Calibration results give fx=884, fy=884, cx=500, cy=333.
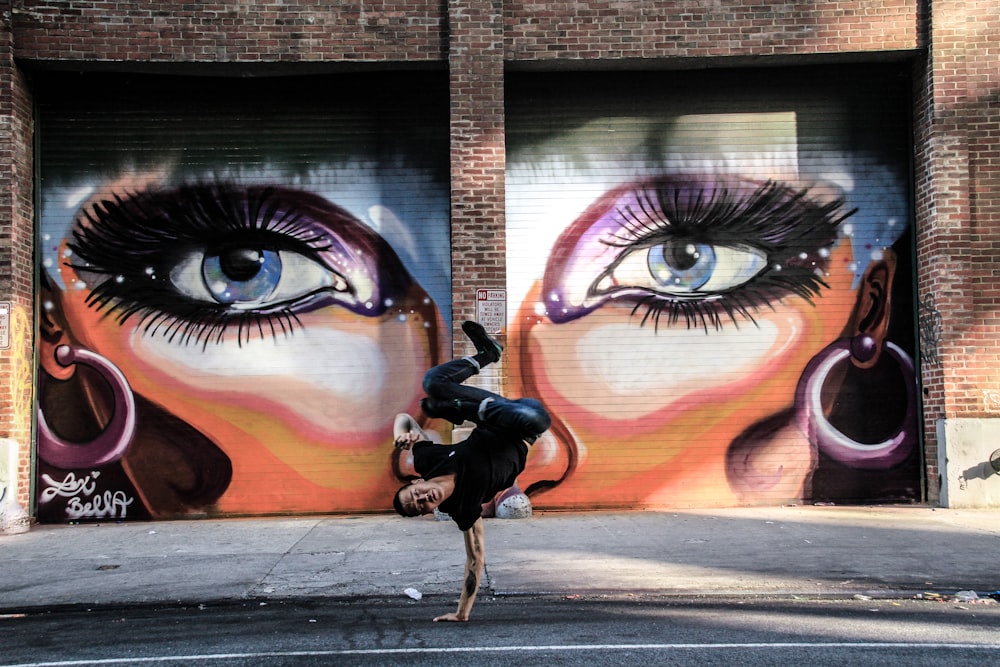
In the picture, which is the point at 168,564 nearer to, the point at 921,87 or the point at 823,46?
the point at 823,46

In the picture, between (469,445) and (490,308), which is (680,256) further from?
(469,445)

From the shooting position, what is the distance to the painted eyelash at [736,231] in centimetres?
1143

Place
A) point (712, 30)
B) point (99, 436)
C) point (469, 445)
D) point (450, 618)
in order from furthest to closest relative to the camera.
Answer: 1. point (99, 436)
2. point (712, 30)
3. point (450, 618)
4. point (469, 445)

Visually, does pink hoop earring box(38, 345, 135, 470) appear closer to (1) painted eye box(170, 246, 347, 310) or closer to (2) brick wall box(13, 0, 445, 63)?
(1) painted eye box(170, 246, 347, 310)

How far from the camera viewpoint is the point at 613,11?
11.0 metres

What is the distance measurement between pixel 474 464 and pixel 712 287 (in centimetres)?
691

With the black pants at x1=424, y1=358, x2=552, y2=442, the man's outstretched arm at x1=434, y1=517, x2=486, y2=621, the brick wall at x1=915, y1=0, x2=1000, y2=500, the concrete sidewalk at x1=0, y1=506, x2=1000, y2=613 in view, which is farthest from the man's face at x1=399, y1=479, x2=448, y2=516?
the brick wall at x1=915, y1=0, x2=1000, y2=500

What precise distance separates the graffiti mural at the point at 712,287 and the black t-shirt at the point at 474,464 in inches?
229

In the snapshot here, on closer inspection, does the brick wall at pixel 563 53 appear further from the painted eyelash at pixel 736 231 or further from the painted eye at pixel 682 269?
the painted eye at pixel 682 269

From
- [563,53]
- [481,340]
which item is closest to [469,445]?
[481,340]

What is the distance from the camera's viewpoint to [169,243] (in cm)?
1137

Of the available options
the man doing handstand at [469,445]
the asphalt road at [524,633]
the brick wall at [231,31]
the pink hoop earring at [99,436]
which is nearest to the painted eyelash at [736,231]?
the brick wall at [231,31]

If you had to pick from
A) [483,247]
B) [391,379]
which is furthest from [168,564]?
[483,247]

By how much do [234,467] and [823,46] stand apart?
29.7ft
